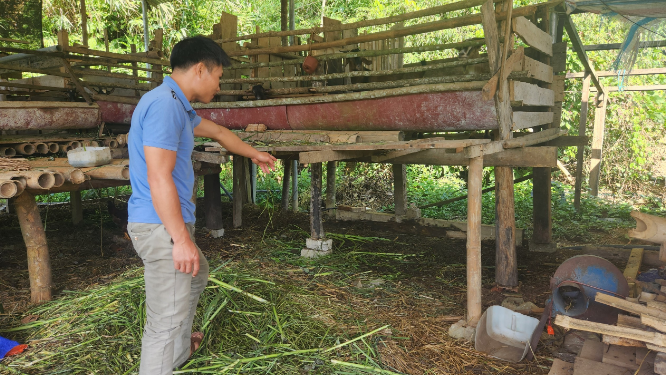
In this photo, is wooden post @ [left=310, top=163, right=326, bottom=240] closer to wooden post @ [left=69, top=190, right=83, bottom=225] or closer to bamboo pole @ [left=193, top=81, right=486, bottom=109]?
bamboo pole @ [left=193, top=81, right=486, bottom=109]

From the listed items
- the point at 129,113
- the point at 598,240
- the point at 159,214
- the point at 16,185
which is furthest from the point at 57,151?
the point at 598,240

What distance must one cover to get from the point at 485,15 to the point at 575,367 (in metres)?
2.81

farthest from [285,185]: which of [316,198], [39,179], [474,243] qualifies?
[474,243]

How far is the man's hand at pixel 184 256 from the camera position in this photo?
269 cm

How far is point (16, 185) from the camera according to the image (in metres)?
3.88

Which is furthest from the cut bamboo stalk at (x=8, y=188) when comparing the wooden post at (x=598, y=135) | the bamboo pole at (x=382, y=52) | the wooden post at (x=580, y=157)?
the wooden post at (x=598, y=135)

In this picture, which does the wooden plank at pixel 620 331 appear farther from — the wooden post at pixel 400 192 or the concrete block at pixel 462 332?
the wooden post at pixel 400 192

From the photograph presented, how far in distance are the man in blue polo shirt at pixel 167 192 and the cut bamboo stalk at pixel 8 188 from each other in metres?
1.56

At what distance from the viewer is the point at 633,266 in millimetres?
4871

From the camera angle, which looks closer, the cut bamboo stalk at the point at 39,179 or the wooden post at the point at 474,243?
the cut bamboo stalk at the point at 39,179

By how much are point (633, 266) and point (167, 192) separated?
4.57 m

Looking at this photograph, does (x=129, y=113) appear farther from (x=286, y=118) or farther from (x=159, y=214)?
(x=159, y=214)

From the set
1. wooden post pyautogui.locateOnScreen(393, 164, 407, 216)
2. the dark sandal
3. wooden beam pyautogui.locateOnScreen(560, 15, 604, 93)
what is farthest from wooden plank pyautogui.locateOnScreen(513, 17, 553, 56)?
the dark sandal

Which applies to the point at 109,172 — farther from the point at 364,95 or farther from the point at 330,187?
the point at 330,187
